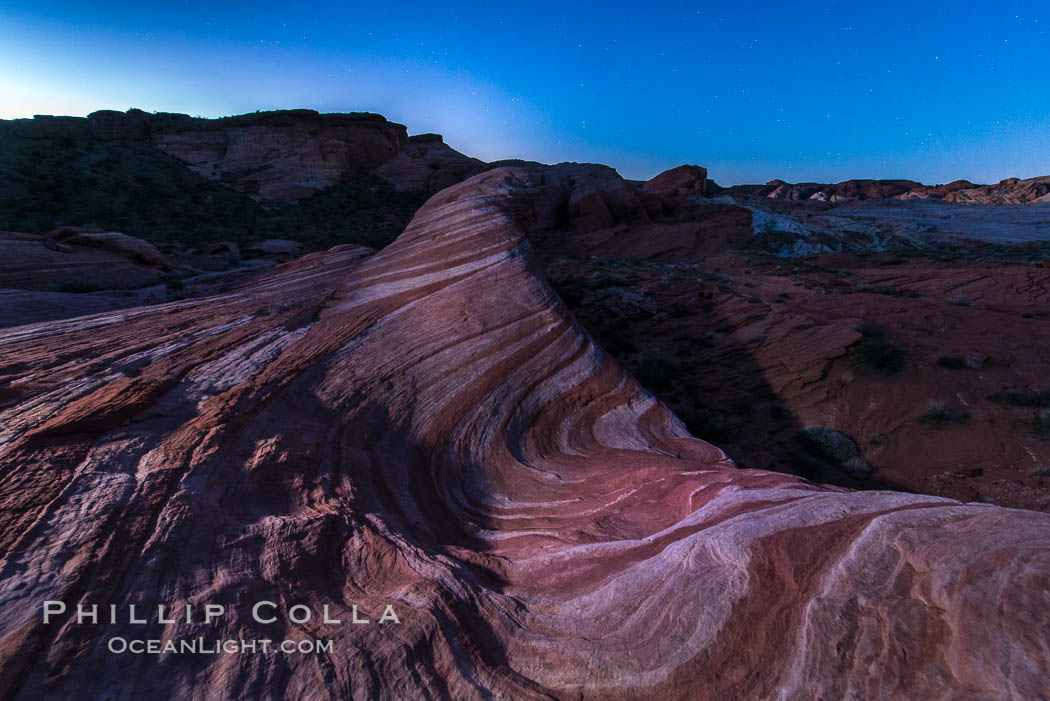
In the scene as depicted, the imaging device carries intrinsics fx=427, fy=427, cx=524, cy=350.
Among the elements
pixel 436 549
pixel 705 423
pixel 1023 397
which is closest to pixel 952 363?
pixel 1023 397

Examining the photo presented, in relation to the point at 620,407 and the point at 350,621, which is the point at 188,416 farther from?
the point at 620,407

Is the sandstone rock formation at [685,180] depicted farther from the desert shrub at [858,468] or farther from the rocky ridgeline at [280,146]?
the desert shrub at [858,468]

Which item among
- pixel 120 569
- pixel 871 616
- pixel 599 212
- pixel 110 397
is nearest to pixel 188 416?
pixel 110 397

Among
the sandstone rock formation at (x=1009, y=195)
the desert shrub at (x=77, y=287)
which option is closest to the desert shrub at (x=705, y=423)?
the desert shrub at (x=77, y=287)

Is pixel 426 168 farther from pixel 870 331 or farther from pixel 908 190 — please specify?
pixel 908 190

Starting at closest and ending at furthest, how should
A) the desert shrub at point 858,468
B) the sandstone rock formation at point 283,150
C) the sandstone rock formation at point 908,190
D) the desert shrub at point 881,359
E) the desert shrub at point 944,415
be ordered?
the desert shrub at point 858,468 → the desert shrub at point 944,415 → the desert shrub at point 881,359 → the sandstone rock formation at point 283,150 → the sandstone rock formation at point 908,190

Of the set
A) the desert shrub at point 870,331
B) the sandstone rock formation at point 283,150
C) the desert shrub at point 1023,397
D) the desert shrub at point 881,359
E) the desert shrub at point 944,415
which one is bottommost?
the desert shrub at point 944,415
